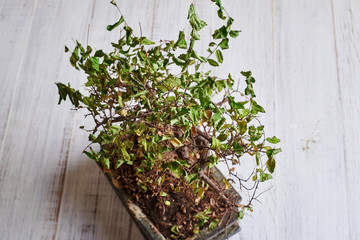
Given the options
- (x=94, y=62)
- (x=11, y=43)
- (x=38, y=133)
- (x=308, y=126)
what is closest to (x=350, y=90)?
(x=308, y=126)

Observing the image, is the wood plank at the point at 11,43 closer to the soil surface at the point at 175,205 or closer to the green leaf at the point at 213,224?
the soil surface at the point at 175,205

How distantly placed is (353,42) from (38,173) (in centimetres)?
117

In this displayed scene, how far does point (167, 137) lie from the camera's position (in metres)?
0.75

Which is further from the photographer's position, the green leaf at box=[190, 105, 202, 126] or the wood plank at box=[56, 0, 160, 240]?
the wood plank at box=[56, 0, 160, 240]

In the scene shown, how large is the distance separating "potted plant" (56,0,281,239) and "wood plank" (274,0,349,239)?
32cm

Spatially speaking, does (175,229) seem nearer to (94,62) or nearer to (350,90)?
(94,62)

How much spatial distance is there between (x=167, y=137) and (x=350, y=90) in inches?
32.9

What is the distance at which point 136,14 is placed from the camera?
140 cm

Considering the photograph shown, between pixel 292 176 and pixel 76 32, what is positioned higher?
pixel 76 32

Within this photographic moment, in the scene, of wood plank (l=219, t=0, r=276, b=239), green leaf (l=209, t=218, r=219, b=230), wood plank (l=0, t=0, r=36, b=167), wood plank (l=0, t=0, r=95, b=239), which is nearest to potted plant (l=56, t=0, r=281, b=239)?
green leaf (l=209, t=218, r=219, b=230)

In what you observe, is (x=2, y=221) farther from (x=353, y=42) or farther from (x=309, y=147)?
(x=353, y=42)

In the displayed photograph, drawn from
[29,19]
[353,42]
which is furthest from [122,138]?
[353,42]

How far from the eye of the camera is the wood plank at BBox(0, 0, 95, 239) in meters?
1.20

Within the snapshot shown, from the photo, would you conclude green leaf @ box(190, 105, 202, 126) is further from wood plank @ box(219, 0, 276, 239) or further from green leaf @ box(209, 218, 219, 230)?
wood plank @ box(219, 0, 276, 239)
